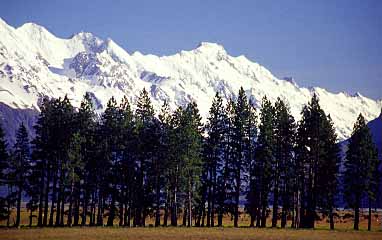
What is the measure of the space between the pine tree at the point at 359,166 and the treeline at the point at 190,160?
126mm

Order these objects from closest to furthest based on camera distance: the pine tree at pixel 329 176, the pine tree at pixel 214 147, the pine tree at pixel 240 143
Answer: the pine tree at pixel 240 143 → the pine tree at pixel 329 176 → the pine tree at pixel 214 147

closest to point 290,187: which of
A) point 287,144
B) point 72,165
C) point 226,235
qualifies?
point 287,144

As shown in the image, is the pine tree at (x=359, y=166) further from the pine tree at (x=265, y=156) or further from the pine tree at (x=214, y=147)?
the pine tree at (x=214, y=147)

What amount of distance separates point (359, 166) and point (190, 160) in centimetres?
2169

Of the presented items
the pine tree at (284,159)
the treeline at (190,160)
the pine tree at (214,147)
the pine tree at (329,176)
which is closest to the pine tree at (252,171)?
the treeline at (190,160)

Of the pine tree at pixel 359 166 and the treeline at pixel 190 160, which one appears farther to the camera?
the pine tree at pixel 359 166

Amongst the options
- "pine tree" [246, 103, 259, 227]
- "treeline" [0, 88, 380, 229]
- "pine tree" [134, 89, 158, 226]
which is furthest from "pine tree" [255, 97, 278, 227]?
"pine tree" [134, 89, 158, 226]

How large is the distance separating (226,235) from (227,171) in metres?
18.8

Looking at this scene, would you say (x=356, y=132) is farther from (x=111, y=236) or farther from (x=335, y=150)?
(x=111, y=236)

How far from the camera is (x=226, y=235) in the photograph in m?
59.5

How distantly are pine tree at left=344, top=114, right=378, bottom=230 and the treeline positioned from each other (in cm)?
13

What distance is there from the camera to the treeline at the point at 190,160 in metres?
75.7

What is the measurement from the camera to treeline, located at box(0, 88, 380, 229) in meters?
75.7

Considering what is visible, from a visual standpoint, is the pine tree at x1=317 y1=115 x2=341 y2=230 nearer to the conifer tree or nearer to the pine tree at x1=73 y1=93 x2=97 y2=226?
the conifer tree
